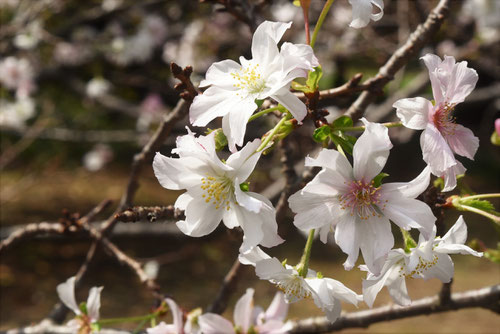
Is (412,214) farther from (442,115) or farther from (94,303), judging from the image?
(94,303)

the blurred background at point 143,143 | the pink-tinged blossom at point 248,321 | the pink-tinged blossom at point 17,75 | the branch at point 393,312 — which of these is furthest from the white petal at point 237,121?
the pink-tinged blossom at point 17,75

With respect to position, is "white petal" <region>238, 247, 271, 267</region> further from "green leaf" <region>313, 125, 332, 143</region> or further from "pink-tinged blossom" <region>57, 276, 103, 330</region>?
"pink-tinged blossom" <region>57, 276, 103, 330</region>

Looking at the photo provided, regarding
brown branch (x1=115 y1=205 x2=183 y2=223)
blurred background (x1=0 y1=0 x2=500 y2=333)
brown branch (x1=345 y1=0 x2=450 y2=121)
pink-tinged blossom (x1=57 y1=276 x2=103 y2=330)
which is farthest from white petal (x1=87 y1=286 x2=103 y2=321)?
blurred background (x1=0 y1=0 x2=500 y2=333)

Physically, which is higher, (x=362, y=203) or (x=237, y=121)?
(x=237, y=121)

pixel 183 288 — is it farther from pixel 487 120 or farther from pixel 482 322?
pixel 487 120

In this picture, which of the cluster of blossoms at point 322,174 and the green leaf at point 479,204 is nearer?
the cluster of blossoms at point 322,174

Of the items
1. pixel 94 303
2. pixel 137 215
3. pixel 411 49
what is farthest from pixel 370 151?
pixel 94 303

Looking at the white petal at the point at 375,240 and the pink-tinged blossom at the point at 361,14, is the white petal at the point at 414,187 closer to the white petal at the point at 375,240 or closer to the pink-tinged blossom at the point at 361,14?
the white petal at the point at 375,240

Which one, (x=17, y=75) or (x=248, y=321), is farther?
(x=17, y=75)
